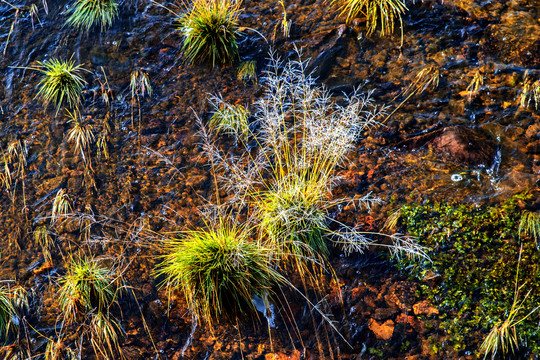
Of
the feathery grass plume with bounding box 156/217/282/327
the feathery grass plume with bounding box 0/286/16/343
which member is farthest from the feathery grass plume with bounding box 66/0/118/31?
the feathery grass plume with bounding box 156/217/282/327

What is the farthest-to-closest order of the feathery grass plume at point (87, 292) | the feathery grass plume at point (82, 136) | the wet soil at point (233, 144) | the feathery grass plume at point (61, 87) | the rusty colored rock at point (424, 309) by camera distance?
the feathery grass plume at point (61, 87)
the feathery grass plume at point (82, 136)
the feathery grass plume at point (87, 292)
the wet soil at point (233, 144)
the rusty colored rock at point (424, 309)

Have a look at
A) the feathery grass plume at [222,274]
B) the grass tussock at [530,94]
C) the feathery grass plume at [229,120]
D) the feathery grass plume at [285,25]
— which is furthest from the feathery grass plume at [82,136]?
the grass tussock at [530,94]

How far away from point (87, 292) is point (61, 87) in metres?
2.68

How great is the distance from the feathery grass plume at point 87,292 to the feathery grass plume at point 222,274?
1.92ft

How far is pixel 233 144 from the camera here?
402 cm

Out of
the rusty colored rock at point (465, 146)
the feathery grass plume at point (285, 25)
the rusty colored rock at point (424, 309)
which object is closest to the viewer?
the rusty colored rock at point (424, 309)

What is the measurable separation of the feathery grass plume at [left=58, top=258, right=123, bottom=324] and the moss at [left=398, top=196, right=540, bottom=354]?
2347 mm

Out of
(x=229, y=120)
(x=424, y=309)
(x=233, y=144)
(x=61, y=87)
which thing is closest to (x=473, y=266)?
(x=424, y=309)

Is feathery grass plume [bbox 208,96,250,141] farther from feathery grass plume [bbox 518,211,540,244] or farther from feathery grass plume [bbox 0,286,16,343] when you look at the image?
feathery grass plume [bbox 518,211,540,244]

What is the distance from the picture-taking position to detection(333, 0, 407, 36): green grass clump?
4457mm

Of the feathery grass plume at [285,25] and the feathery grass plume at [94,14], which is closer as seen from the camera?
the feathery grass plume at [285,25]

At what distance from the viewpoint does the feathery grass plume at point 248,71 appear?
177 inches

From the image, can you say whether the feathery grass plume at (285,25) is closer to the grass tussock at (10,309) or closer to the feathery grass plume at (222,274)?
the feathery grass plume at (222,274)

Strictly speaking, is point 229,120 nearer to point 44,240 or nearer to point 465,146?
point 44,240
